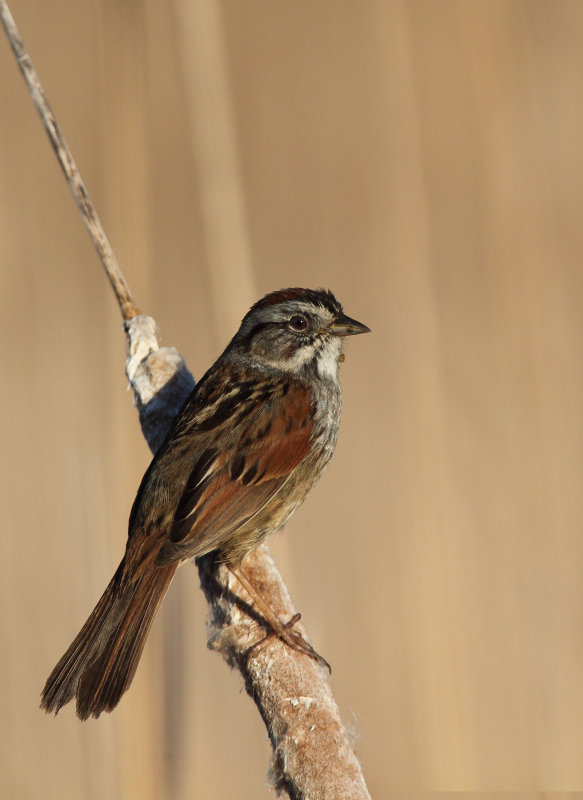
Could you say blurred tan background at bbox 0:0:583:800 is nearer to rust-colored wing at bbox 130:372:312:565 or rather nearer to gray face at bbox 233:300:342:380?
gray face at bbox 233:300:342:380

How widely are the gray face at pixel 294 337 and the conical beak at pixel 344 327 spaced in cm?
1

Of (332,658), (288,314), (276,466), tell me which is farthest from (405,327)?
(332,658)

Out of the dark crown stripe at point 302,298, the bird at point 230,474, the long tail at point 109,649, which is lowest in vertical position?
the long tail at point 109,649

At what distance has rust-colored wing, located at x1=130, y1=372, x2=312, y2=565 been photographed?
2.23 meters

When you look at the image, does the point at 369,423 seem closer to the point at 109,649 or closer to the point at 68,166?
the point at 68,166

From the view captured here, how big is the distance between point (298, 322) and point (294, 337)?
0.14ft

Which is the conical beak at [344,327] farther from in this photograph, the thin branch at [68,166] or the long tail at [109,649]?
the long tail at [109,649]

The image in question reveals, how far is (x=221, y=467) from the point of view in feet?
7.66

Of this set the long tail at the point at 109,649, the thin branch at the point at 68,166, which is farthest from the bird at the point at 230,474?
the thin branch at the point at 68,166

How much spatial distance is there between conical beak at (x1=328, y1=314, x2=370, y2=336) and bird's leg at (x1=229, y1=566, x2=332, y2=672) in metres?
0.71

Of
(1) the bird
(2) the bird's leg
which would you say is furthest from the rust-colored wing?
(2) the bird's leg

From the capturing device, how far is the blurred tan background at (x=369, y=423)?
2594 millimetres

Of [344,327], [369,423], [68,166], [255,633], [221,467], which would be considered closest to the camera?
[255,633]

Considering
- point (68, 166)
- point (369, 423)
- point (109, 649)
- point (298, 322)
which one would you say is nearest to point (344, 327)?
point (298, 322)
